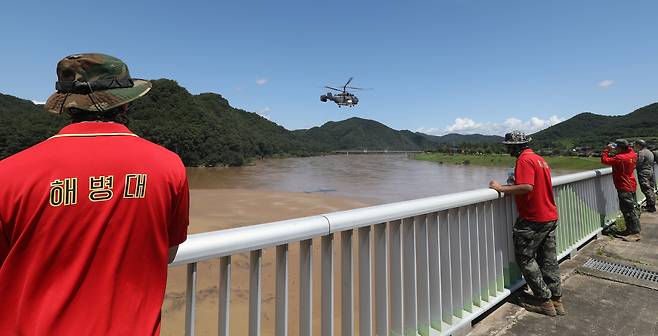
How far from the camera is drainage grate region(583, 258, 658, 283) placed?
3736 millimetres

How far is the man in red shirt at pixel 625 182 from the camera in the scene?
5.46 metres

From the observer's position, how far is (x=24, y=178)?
0.91 meters

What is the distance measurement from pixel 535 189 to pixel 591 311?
1.04m

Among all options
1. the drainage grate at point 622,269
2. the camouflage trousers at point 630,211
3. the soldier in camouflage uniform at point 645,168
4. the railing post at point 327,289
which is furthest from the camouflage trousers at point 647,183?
the railing post at point 327,289

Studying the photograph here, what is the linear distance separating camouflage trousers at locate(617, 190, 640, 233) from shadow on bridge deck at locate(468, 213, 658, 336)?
1514 mm

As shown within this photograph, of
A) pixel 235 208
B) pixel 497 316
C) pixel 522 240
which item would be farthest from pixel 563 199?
pixel 235 208

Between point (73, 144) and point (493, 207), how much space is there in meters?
2.94

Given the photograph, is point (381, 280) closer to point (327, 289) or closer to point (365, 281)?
point (365, 281)

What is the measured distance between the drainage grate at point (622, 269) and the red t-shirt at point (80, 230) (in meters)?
4.48

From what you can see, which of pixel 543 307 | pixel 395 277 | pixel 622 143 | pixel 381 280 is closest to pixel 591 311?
pixel 543 307

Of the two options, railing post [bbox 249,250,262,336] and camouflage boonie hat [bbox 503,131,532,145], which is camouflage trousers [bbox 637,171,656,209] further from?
railing post [bbox 249,250,262,336]

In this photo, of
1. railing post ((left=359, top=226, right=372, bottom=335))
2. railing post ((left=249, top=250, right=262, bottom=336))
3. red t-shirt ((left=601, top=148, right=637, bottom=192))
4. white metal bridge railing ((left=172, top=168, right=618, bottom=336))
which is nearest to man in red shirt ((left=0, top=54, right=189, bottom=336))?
white metal bridge railing ((left=172, top=168, right=618, bottom=336))

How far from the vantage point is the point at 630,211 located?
5.48 m

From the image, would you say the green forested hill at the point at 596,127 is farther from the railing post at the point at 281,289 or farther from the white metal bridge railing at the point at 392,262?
the railing post at the point at 281,289
